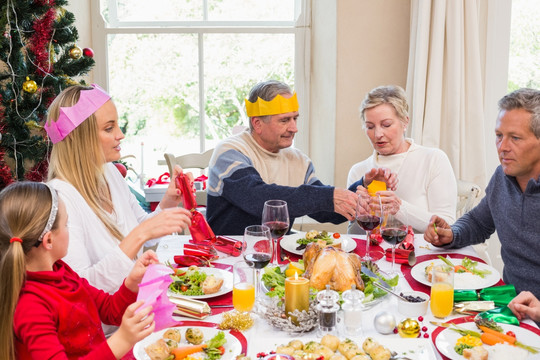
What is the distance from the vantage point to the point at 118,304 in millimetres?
1700

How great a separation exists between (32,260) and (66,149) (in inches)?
26.8

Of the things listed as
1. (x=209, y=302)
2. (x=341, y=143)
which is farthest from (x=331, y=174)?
(x=209, y=302)

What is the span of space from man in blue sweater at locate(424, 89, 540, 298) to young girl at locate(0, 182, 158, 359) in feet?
4.47

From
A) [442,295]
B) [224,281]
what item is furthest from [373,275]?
[224,281]

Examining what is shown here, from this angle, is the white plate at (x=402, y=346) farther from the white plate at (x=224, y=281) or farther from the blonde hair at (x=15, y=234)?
the blonde hair at (x=15, y=234)

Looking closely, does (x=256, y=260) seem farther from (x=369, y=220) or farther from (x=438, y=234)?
(x=438, y=234)

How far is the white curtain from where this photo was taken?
3602 millimetres

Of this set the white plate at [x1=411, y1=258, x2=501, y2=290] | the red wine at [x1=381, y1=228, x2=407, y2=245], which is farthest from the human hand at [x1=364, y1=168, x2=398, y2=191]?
the red wine at [x1=381, y1=228, x2=407, y2=245]

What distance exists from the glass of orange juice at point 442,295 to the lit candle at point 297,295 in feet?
1.24

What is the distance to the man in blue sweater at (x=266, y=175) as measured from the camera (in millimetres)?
2525

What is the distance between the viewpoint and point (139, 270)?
167cm

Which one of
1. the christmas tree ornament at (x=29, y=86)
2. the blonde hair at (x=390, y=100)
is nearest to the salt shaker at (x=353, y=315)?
the blonde hair at (x=390, y=100)

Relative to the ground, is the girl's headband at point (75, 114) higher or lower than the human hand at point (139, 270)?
higher

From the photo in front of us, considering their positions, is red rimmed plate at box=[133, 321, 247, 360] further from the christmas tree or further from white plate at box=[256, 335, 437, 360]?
the christmas tree
